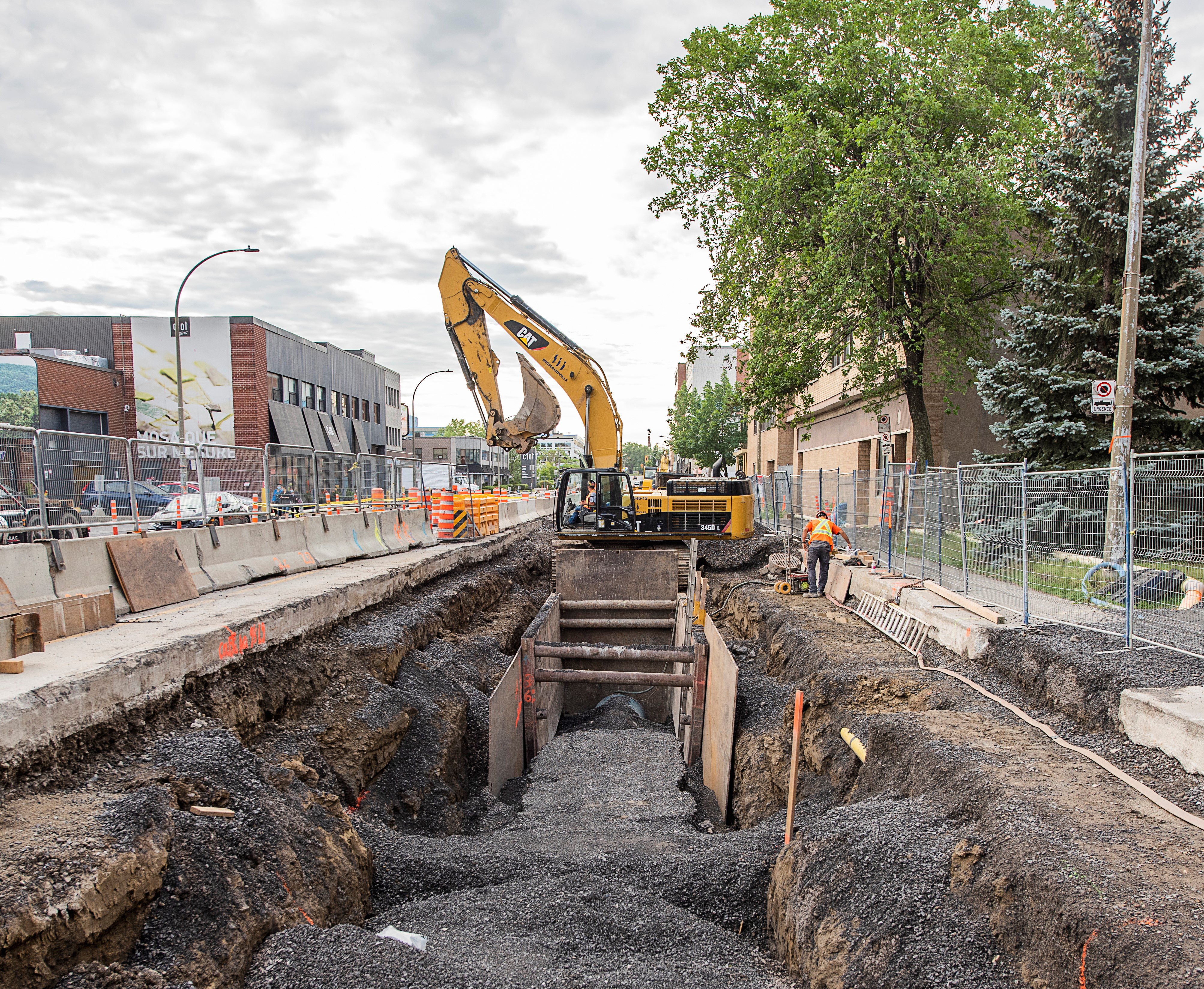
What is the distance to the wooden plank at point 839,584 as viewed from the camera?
12.0 m

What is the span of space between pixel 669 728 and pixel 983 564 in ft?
19.3

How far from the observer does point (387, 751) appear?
706 centimetres

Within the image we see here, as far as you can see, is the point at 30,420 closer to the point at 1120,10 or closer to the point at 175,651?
the point at 175,651

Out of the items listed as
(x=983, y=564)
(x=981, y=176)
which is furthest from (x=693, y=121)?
(x=983, y=564)

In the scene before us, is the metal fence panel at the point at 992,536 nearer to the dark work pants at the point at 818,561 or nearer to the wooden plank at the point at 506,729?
the dark work pants at the point at 818,561

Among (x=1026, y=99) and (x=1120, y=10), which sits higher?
(x=1026, y=99)

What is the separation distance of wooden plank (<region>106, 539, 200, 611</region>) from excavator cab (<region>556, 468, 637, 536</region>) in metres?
7.33

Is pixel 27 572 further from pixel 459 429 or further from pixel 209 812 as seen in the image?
pixel 459 429

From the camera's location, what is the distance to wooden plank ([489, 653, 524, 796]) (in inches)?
341

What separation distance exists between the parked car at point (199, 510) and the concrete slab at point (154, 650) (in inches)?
50.1

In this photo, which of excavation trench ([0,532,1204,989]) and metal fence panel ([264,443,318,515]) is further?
metal fence panel ([264,443,318,515])

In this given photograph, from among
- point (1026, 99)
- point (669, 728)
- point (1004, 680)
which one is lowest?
point (669, 728)

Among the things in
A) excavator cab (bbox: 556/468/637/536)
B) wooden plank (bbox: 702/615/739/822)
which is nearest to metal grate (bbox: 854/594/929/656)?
wooden plank (bbox: 702/615/739/822)

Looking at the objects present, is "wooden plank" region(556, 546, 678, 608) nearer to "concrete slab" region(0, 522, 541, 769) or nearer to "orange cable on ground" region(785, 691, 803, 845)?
"concrete slab" region(0, 522, 541, 769)
